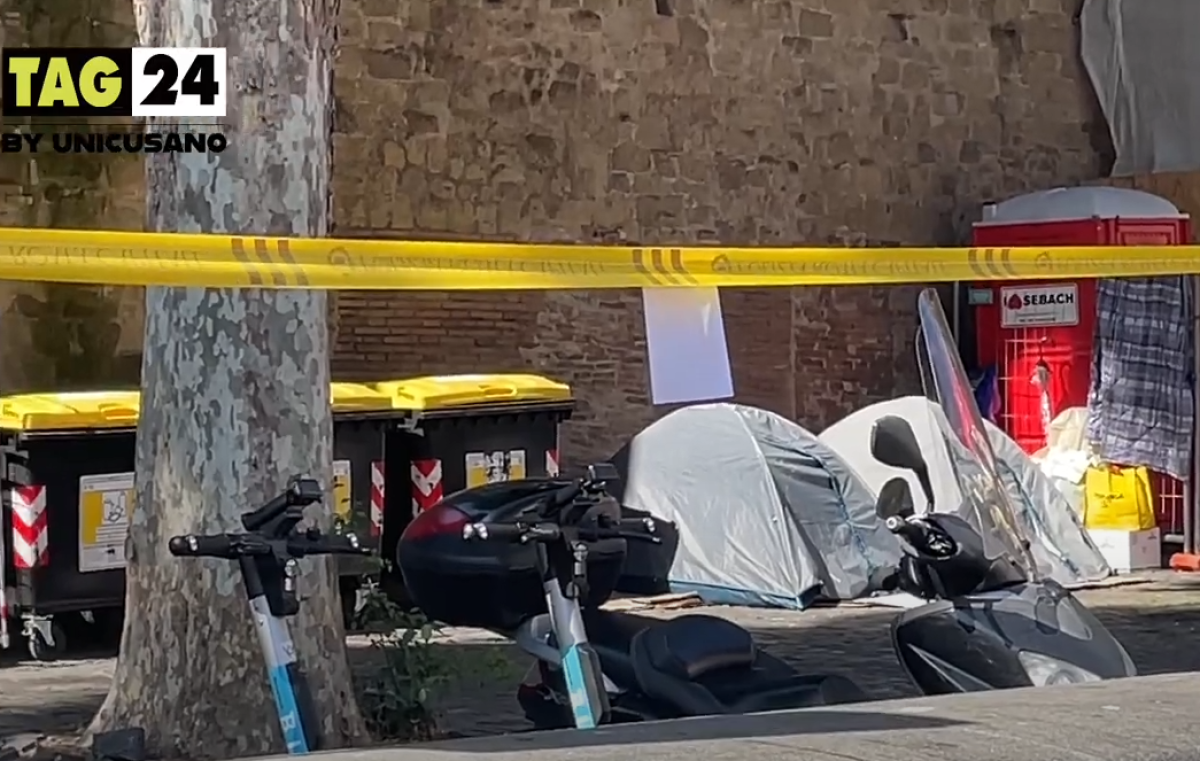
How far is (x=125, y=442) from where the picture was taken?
9562mm

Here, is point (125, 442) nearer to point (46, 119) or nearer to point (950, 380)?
point (46, 119)

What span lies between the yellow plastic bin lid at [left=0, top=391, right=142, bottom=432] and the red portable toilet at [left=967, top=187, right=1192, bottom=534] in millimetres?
6115

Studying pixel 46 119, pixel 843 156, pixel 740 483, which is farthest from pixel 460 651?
pixel 843 156

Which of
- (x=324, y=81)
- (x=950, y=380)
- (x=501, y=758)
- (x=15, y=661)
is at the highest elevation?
(x=324, y=81)

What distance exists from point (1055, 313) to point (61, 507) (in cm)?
672

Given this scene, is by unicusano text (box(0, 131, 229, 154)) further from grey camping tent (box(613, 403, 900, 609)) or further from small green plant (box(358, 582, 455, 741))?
small green plant (box(358, 582, 455, 741))

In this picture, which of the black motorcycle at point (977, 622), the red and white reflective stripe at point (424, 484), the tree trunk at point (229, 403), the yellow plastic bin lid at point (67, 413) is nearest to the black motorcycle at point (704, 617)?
the black motorcycle at point (977, 622)

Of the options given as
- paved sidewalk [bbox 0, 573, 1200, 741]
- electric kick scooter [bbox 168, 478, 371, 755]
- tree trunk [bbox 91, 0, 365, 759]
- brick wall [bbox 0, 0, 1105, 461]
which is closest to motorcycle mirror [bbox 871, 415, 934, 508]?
electric kick scooter [bbox 168, 478, 371, 755]

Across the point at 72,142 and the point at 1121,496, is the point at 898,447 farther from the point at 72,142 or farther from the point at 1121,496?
the point at 1121,496

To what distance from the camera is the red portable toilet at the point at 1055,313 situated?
13.1 meters

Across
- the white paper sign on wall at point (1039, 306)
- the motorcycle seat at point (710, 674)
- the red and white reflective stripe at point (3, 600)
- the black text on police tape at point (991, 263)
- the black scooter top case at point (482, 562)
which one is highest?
the black text on police tape at point (991, 263)

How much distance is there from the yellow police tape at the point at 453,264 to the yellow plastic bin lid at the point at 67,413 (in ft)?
11.4

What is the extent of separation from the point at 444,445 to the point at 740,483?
6.15ft

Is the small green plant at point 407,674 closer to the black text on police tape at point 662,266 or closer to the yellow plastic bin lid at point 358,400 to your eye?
the black text on police tape at point 662,266
